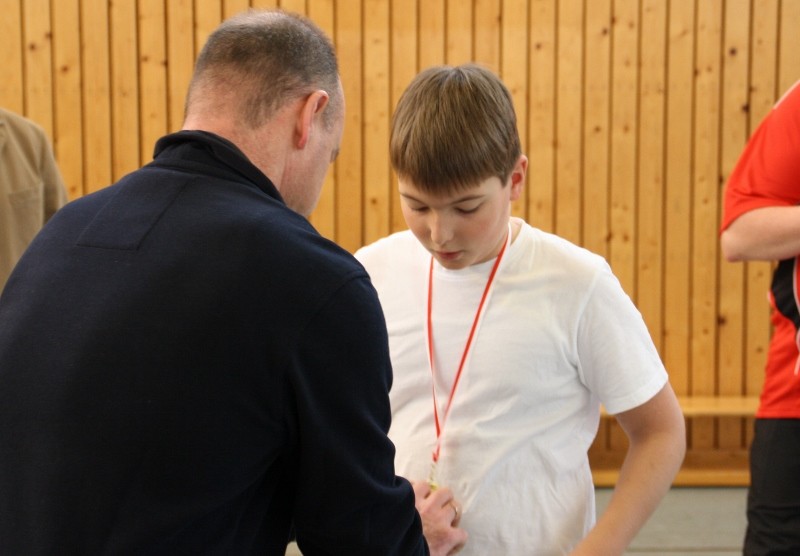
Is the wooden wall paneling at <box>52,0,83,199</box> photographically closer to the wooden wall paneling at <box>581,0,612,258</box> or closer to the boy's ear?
the wooden wall paneling at <box>581,0,612,258</box>

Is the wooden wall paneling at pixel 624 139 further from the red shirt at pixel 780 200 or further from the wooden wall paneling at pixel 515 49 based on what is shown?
the red shirt at pixel 780 200

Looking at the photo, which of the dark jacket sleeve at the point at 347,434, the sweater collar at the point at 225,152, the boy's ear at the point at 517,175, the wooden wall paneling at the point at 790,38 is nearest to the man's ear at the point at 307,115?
the sweater collar at the point at 225,152

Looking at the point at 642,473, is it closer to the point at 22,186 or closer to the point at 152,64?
the point at 22,186

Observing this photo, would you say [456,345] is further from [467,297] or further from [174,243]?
[174,243]

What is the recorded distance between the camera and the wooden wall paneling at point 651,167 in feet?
17.1

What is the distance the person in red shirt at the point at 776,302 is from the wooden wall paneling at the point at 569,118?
319 cm

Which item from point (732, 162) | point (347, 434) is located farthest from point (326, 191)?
point (347, 434)

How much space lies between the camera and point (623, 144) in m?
5.24

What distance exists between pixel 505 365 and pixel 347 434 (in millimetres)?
451

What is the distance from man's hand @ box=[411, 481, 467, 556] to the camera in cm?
139

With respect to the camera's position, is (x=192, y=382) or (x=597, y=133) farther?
(x=597, y=133)

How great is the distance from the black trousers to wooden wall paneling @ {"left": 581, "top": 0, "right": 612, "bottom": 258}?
3356mm

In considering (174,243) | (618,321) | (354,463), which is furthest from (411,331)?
(174,243)

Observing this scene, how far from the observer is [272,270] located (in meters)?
1.07
